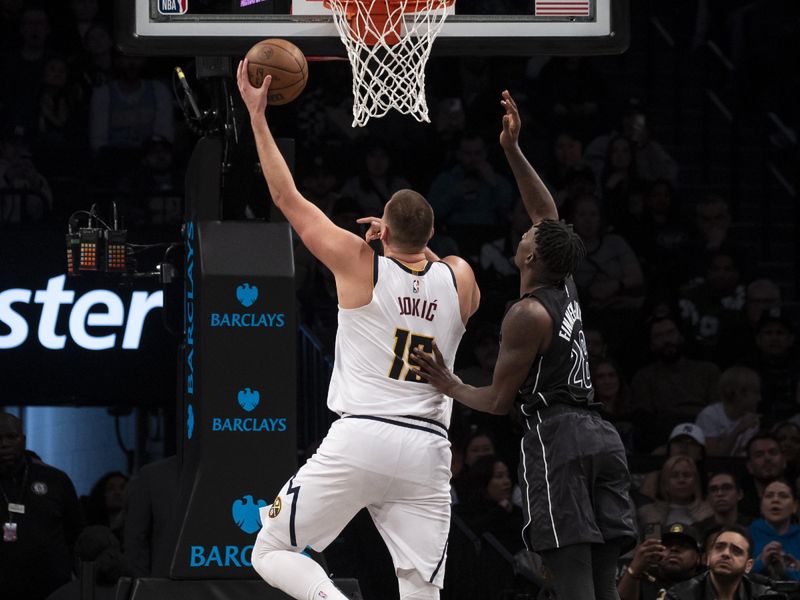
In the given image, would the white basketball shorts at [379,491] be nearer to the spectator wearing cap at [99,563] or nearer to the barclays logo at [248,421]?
the barclays logo at [248,421]

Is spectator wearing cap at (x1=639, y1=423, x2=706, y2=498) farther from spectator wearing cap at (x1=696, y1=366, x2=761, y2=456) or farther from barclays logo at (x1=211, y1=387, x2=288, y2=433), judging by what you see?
barclays logo at (x1=211, y1=387, x2=288, y2=433)

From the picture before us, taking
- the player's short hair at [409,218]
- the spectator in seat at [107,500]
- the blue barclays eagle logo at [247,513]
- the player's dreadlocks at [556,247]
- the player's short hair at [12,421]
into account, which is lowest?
the spectator in seat at [107,500]

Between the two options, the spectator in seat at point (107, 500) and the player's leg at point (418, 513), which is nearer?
the player's leg at point (418, 513)

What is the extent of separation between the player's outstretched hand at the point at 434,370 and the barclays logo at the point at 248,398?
2.07 metres

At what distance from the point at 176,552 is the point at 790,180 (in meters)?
9.18

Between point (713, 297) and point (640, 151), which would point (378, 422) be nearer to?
point (713, 297)

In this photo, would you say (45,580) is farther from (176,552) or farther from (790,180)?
(790,180)

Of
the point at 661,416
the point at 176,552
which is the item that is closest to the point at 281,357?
the point at 176,552

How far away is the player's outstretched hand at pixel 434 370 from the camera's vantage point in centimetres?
682

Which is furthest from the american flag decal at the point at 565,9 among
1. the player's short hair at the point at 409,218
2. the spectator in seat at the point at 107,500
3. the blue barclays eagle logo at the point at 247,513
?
the spectator in seat at the point at 107,500

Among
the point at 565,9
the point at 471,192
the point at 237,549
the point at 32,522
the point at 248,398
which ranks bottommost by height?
the point at 32,522

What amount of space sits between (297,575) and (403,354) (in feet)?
3.38

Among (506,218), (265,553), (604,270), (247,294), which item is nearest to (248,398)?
(247,294)

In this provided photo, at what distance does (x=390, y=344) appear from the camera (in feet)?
22.6
